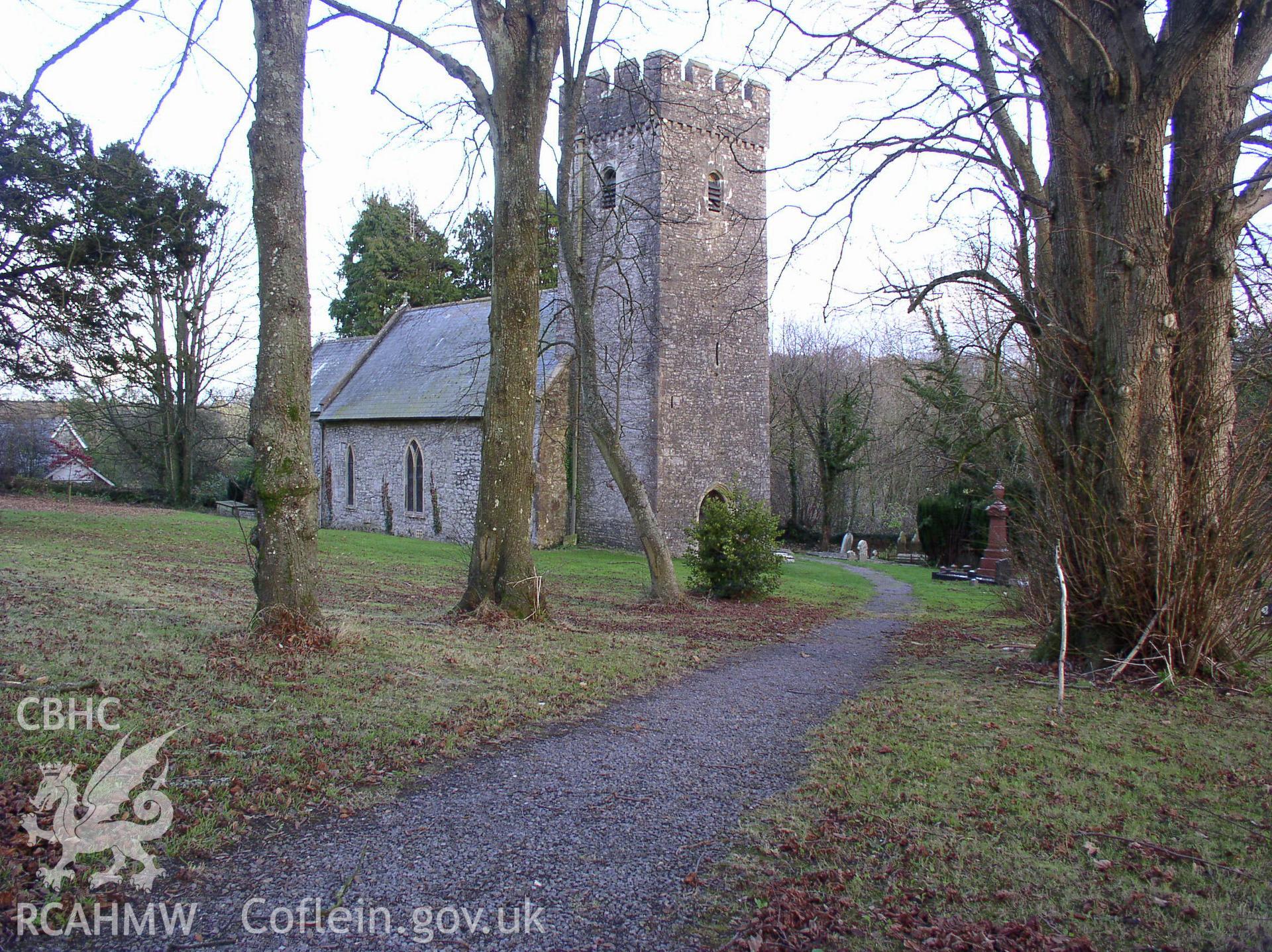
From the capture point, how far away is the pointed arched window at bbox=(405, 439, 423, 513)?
26.5 m

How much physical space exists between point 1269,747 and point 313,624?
6915 mm

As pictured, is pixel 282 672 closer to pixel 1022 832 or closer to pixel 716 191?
pixel 1022 832

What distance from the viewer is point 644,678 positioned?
725 centimetres

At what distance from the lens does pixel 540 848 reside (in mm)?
3689

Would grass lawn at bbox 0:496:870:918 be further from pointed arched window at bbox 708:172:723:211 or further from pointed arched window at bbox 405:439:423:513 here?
pointed arched window at bbox 708:172:723:211

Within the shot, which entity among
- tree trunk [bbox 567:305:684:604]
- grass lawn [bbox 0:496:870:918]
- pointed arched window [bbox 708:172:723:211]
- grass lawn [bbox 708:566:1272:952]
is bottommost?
grass lawn [bbox 708:566:1272:952]

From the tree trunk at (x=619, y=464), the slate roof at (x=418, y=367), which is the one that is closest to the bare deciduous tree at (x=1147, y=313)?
the tree trunk at (x=619, y=464)

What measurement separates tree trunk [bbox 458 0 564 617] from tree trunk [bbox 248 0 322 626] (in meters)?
2.42

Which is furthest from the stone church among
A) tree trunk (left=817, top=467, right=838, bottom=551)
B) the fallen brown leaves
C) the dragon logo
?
the fallen brown leaves

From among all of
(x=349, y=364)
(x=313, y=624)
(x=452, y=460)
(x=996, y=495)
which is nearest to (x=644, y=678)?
(x=313, y=624)

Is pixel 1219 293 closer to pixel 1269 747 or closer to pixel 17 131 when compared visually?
pixel 1269 747

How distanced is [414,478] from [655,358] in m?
9.48

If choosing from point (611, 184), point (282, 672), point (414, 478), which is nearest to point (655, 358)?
point (611, 184)

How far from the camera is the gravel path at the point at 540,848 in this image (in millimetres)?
3027
